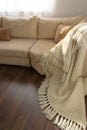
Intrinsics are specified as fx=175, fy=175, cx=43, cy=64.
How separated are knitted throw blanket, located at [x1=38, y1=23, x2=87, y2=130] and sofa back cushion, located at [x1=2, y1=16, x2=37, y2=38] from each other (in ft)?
3.12

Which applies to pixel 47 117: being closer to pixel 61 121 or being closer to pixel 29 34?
pixel 61 121

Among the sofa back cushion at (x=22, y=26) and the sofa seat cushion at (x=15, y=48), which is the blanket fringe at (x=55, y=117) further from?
the sofa back cushion at (x=22, y=26)

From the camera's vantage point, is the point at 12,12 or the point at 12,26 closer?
the point at 12,26

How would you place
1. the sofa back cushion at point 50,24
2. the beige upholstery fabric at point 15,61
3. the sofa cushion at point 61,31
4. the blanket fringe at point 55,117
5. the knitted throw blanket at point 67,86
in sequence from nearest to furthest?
the blanket fringe at point 55,117, the knitted throw blanket at point 67,86, the sofa cushion at point 61,31, the beige upholstery fabric at point 15,61, the sofa back cushion at point 50,24

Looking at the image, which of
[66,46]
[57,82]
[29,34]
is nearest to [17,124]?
[57,82]

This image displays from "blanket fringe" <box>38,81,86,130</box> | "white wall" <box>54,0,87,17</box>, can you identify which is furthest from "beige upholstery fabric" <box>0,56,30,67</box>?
"white wall" <box>54,0,87,17</box>

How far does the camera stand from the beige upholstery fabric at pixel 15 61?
9.90 ft

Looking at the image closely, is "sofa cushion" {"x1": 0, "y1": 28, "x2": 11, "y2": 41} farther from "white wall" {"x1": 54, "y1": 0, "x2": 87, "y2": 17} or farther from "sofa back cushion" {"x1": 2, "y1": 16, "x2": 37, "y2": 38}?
"white wall" {"x1": 54, "y1": 0, "x2": 87, "y2": 17}

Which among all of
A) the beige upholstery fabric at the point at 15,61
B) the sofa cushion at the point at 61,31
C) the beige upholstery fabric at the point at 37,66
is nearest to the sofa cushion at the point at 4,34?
the beige upholstery fabric at the point at 15,61

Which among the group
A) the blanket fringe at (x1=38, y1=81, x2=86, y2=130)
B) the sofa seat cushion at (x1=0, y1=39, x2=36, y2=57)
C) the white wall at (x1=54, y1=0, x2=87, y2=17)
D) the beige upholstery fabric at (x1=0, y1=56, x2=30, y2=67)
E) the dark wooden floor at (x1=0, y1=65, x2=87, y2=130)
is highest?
the white wall at (x1=54, y1=0, x2=87, y2=17)

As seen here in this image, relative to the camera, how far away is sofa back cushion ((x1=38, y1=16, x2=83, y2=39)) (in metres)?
3.14

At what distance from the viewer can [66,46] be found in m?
2.27

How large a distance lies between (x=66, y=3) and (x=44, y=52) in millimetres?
1273

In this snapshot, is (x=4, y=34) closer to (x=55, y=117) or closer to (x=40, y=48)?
(x=40, y=48)
